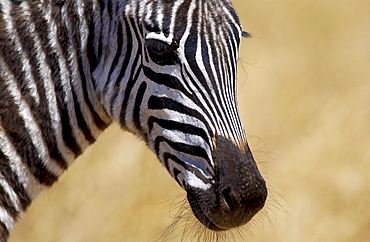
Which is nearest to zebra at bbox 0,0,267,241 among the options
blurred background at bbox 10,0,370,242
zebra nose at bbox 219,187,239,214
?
zebra nose at bbox 219,187,239,214

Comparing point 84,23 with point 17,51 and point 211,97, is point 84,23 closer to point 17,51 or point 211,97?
point 17,51

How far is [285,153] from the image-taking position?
9.48 m

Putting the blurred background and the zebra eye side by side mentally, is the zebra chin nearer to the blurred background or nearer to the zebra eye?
the zebra eye

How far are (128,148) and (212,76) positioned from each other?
224 inches

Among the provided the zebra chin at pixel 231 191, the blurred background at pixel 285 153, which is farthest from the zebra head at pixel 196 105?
the blurred background at pixel 285 153

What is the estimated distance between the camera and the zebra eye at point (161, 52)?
3.48 meters

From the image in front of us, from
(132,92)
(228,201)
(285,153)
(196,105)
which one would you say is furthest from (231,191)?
(285,153)

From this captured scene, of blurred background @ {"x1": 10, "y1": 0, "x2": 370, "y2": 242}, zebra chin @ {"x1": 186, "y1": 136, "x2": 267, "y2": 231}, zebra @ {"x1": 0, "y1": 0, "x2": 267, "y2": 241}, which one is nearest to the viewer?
zebra chin @ {"x1": 186, "y1": 136, "x2": 267, "y2": 231}

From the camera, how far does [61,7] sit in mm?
3703

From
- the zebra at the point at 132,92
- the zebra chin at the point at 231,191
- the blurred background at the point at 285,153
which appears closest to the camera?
the zebra chin at the point at 231,191

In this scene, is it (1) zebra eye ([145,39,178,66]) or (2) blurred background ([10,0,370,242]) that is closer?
(1) zebra eye ([145,39,178,66])

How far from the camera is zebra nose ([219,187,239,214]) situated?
3389 mm

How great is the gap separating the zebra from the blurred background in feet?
15.2

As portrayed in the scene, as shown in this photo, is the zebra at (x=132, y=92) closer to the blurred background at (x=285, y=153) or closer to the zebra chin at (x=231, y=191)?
the zebra chin at (x=231, y=191)
